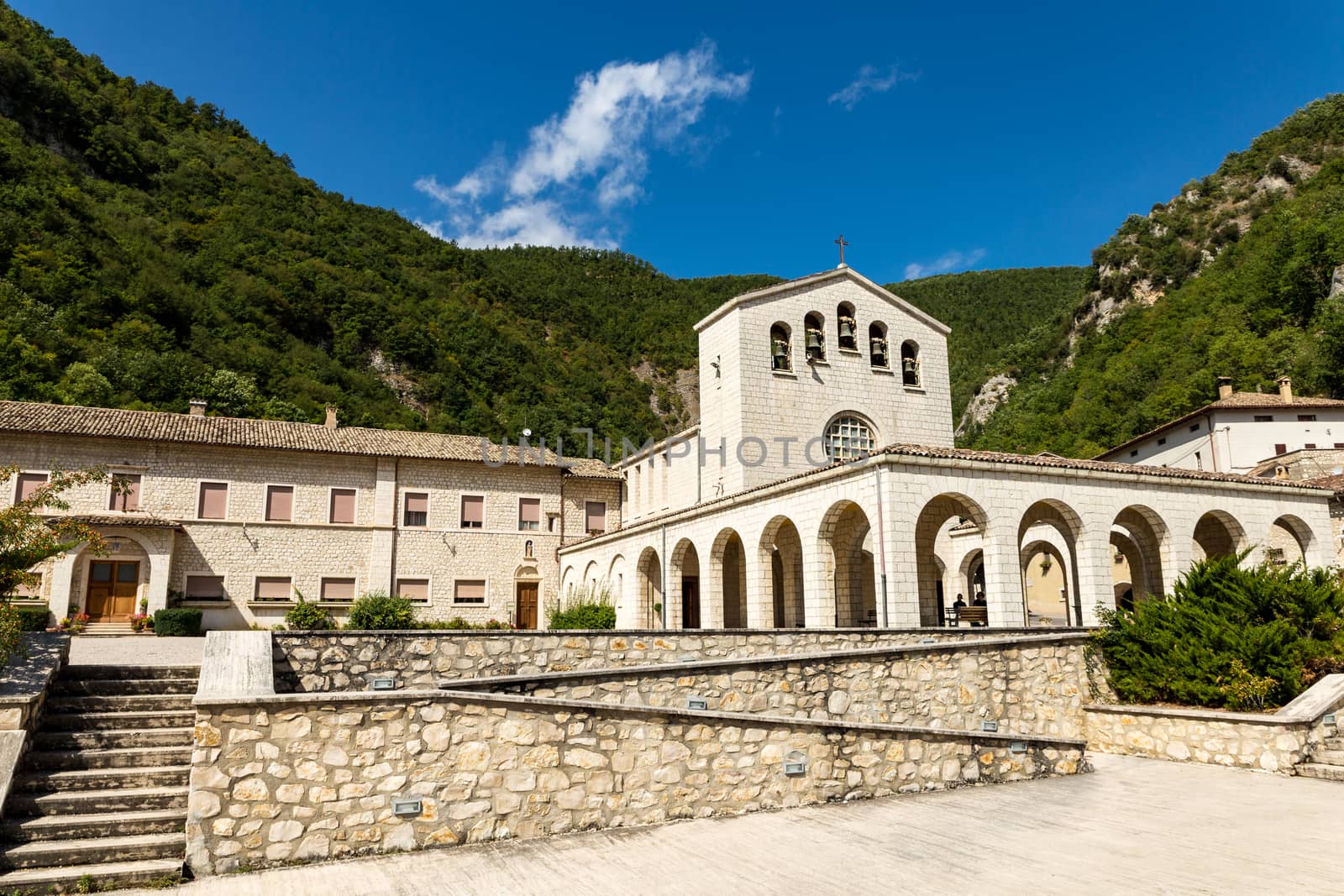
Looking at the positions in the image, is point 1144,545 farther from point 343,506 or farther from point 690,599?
point 343,506

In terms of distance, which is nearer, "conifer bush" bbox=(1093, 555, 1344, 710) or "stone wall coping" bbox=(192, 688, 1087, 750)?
"stone wall coping" bbox=(192, 688, 1087, 750)

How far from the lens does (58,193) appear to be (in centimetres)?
5197

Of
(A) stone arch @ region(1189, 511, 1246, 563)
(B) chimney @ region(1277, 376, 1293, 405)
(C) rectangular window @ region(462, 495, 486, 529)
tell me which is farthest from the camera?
(B) chimney @ region(1277, 376, 1293, 405)

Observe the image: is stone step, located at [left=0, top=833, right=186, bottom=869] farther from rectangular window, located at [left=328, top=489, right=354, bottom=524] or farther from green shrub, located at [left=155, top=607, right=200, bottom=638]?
rectangular window, located at [left=328, top=489, right=354, bottom=524]

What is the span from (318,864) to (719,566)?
51.1ft

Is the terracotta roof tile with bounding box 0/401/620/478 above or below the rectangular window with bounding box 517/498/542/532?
above

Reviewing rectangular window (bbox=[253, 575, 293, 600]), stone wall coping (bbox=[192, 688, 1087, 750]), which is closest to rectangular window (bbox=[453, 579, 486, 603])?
rectangular window (bbox=[253, 575, 293, 600])

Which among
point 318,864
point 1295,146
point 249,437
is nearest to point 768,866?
point 318,864

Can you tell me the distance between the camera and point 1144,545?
19781mm

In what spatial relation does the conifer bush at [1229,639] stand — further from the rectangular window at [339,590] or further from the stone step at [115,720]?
the rectangular window at [339,590]

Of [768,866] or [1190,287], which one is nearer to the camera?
[768,866]

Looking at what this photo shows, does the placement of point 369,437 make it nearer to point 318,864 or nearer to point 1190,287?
point 318,864

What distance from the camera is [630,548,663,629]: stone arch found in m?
25.7

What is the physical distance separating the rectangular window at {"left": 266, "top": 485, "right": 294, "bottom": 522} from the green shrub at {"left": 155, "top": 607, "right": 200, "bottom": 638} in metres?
4.68
